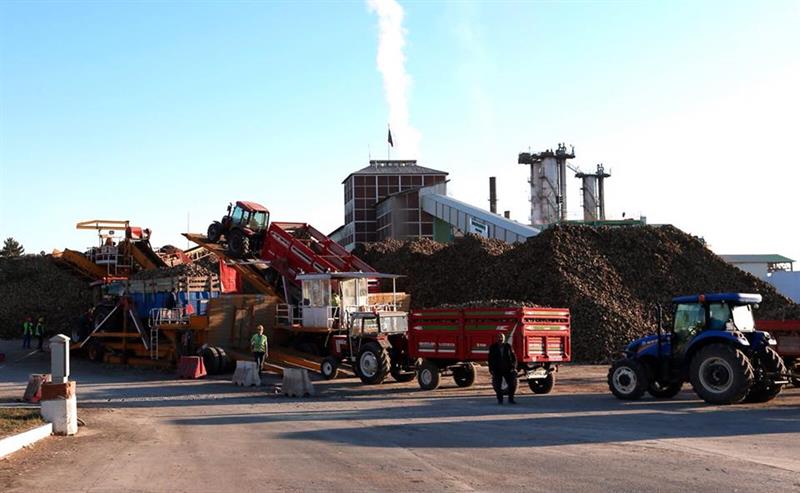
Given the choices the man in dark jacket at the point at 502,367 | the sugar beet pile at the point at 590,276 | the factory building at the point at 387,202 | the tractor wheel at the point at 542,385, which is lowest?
the tractor wheel at the point at 542,385

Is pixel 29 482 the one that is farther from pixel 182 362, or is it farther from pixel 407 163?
pixel 407 163

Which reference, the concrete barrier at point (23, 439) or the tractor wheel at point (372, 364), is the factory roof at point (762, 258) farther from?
the concrete barrier at point (23, 439)

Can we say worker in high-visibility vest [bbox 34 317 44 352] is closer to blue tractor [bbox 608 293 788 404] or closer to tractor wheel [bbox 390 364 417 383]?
tractor wheel [bbox 390 364 417 383]

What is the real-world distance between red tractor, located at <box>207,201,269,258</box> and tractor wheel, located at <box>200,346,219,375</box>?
529 cm

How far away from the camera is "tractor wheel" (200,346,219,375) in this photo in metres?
24.9

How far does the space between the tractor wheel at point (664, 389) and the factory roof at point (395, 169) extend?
47.7 metres

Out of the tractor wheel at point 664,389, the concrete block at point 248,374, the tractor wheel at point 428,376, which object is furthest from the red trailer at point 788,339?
the concrete block at point 248,374

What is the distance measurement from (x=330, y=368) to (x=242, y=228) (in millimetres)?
8580

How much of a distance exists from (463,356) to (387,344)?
2700 mm

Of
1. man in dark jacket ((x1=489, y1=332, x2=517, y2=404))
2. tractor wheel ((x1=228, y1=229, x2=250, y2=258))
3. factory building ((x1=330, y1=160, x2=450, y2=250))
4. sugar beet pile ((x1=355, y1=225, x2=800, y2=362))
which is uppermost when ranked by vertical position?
factory building ((x1=330, y1=160, x2=450, y2=250))

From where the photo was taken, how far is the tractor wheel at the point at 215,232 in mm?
30188

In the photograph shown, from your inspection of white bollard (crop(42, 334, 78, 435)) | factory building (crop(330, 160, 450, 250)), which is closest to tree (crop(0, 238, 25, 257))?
factory building (crop(330, 160, 450, 250))

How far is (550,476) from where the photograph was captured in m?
9.23

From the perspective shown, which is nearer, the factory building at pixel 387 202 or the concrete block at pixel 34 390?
the concrete block at pixel 34 390
